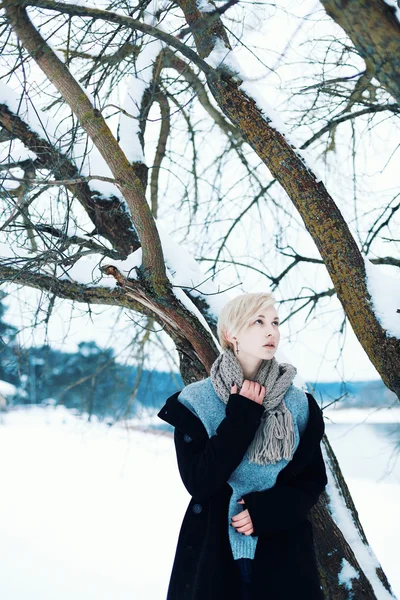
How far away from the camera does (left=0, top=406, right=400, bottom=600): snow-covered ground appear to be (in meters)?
5.55

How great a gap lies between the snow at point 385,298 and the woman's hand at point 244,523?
3.33 feet

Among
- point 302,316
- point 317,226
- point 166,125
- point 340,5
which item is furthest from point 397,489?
point 340,5

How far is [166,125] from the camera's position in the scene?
483cm

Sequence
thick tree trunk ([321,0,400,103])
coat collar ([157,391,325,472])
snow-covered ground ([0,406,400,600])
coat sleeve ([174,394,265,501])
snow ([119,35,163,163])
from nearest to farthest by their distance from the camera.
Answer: thick tree trunk ([321,0,400,103])
coat sleeve ([174,394,265,501])
coat collar ([157,391,325,472])
snow ([119,35,163,163])
snow-covered ground ([0,406,400,600])

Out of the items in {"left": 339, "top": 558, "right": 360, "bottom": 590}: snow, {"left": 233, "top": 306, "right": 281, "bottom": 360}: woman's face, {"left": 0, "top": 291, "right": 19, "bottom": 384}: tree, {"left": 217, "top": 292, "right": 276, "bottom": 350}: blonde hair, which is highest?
{"left": 0, "top": 291, "right": 19, "bottom": 384}: tree

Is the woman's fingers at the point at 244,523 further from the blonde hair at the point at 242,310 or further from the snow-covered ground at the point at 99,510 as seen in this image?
the snow-covered ground at the point at 99,510

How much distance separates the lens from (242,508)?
2086 mm

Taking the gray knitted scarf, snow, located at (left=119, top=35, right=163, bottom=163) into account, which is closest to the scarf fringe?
the gray knitted scarf

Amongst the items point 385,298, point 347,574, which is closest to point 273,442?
point 385,298

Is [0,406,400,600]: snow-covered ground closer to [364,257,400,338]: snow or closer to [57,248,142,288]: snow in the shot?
[364,257,400,338]: snow

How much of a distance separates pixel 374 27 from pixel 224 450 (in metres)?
1.25

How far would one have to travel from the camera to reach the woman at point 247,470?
2.03m

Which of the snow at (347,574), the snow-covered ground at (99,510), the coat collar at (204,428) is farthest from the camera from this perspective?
the snow-covered ground at (99,510)

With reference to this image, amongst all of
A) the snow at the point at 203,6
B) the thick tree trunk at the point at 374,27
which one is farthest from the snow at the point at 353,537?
the snow at the point at 203,6
